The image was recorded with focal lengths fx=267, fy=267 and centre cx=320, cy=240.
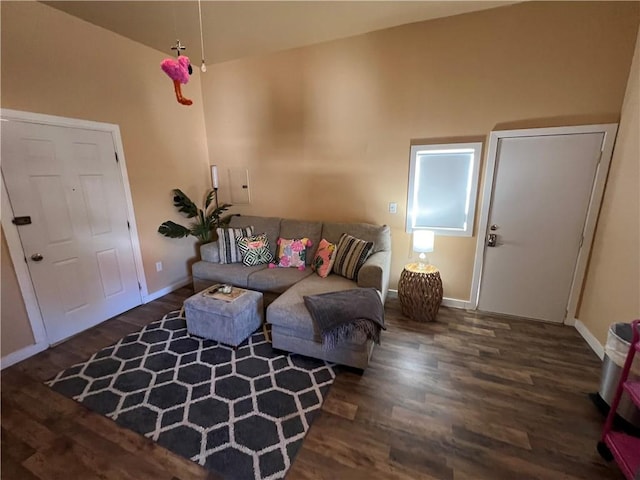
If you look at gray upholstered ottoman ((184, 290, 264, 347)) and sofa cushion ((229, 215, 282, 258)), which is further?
sofa cushion ((229, 215, 282, 258))

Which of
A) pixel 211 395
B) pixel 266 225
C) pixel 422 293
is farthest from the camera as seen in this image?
pixel 266 225

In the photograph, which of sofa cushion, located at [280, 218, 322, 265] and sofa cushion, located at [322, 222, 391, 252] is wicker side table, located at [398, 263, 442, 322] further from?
sofa cushion, located at [280, 218, 322, 265]

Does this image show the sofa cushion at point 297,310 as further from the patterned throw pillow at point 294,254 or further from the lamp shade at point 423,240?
the lamp shade at point 423,240

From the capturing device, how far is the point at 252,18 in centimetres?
252

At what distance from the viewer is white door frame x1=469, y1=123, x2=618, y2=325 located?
2.31 m

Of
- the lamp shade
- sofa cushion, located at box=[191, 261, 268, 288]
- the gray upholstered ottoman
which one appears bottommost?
the gray upholstered ottoman

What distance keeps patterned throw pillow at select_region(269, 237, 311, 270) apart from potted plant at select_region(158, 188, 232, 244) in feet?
3.98

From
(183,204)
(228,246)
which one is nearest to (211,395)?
(228,246)

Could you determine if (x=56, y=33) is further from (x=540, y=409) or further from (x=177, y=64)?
(x=540, y=409)

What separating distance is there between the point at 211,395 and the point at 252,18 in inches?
128

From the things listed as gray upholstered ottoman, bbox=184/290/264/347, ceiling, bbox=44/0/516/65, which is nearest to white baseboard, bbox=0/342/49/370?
gray upholstered ottoman, bbox=184/290/264/347

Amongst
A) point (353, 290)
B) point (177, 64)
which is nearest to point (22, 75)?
point (177, 64)

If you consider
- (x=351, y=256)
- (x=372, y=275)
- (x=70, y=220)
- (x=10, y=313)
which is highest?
(x=70, y=220)

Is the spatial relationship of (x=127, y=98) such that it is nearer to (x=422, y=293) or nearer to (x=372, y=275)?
(x=372, y=275)
